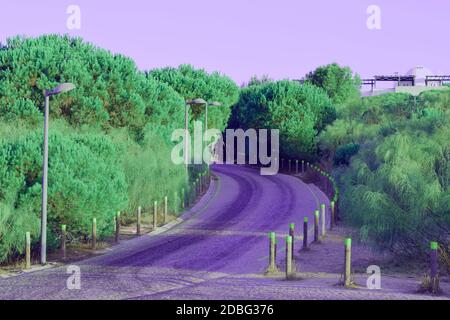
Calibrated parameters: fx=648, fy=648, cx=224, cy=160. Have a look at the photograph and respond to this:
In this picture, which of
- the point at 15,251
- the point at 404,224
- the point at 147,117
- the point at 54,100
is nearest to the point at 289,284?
the point at 404,224

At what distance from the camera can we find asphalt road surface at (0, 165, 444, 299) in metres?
15.2

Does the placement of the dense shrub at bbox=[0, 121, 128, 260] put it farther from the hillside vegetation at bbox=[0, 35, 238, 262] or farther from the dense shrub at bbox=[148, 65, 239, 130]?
the dense shrub at bbox=[148, 65, 239, 130]

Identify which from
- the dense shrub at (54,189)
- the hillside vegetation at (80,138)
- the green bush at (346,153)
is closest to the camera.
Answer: the dense shrub at (54,189)

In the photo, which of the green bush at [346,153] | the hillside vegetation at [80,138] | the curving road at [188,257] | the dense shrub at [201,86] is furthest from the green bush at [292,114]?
the curving road at [188,257]

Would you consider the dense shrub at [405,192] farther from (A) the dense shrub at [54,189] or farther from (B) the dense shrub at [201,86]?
(B) the dense shrub at [201,86]

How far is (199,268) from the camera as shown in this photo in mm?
19359

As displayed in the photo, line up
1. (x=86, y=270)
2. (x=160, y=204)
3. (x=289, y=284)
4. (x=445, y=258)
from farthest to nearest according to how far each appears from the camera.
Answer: (x=160, y=204) → (x=86, y=270) → (x=445, y=258) → (x=289, y=284)

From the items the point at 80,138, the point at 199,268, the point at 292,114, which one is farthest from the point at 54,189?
the point at 292,114

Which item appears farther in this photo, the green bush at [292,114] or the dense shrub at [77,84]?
the green bush at [292,114]

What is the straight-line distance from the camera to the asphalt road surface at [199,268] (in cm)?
1525

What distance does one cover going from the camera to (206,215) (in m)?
32.5

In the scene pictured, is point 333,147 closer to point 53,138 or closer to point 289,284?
point 53,138

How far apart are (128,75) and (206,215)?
13514 mm

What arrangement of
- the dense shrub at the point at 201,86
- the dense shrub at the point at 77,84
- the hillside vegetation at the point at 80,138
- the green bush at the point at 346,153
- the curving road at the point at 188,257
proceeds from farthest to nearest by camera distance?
1. the dense shrub at the point at 201,86
2. the green bush at the point at 346,153
3. the dense shrub at the point at 77,84
4. the hillside vegetation at the point at 80,138
5. the curving road at the point at 188,257
